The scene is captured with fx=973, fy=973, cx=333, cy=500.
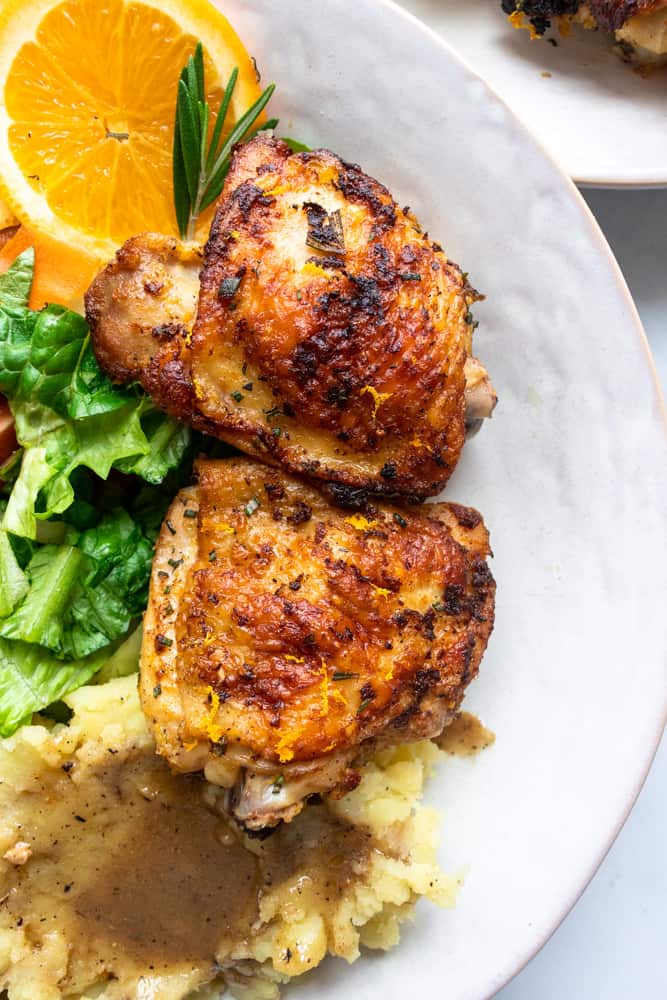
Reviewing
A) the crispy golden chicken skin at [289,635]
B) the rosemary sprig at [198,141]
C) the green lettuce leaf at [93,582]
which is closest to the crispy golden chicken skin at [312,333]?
the crispy golden chicken skin at [289,635]

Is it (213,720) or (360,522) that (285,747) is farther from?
(360,522)

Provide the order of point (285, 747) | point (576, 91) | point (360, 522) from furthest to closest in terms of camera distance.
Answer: point (576, 91) < point (360, 522) < point (285, 747)

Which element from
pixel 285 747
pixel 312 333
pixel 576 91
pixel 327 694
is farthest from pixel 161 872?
pixel 576 91

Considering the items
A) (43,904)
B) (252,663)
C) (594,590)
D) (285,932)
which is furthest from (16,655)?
(594,590)

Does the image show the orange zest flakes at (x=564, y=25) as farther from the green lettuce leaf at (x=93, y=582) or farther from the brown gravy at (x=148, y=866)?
the brown gravy at (x=148, y=866)

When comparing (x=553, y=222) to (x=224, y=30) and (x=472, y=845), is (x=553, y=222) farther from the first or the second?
(x=472, y=845)

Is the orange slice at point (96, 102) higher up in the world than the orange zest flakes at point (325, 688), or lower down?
higher up
